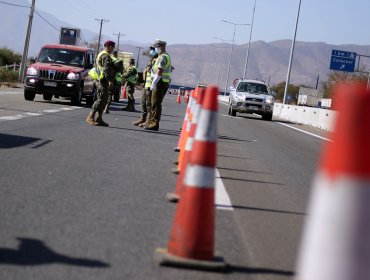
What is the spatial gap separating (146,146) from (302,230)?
6528 millimetres

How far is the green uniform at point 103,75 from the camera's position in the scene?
14.7m

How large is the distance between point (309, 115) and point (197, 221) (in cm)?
2809

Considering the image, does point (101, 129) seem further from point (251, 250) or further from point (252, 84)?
point (252, 84)

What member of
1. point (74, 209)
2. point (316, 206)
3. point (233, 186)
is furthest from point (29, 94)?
point (316, 206)

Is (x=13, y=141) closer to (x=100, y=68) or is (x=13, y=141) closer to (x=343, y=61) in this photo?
(x=100, y=68)

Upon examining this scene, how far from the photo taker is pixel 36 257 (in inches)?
174

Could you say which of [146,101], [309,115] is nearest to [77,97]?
[146,101]

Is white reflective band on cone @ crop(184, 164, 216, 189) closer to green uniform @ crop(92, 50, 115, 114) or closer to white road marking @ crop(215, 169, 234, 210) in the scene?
white road marking @ crop(215, 169, 234, 210)

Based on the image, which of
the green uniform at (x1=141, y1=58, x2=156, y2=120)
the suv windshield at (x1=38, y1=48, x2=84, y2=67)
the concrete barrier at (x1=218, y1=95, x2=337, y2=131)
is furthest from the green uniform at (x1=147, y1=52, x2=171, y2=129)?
the concrete barrier at (x1=218, y1=95, x2=337, y2=131)

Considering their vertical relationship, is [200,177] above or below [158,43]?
below

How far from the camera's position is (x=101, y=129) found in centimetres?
1462

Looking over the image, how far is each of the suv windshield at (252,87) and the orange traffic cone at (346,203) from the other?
29928 millimetres

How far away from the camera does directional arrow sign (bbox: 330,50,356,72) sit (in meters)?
58.1

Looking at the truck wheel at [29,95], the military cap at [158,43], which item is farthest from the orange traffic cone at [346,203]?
the truck wheel at [29,95]
